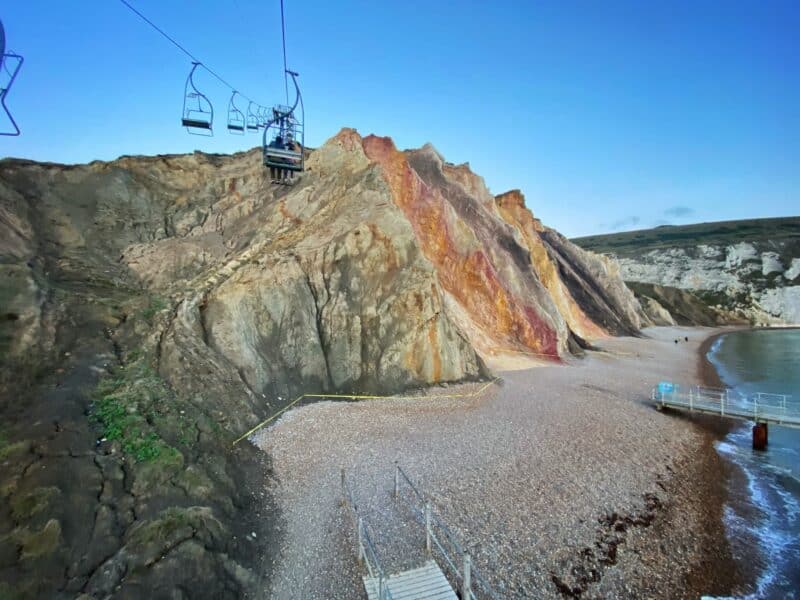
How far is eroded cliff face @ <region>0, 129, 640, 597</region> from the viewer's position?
29.0 feet

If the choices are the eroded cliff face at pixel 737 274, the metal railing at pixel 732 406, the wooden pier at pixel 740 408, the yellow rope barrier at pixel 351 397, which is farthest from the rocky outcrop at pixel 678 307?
the yellow rope barrier at pixel 351 397

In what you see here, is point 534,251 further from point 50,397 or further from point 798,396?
point 50,397

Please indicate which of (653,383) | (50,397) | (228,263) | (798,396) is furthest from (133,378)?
(798,396)

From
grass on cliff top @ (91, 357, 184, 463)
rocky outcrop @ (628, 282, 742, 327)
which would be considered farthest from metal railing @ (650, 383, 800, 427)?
rocky outcrop @ (628, 282, 742, 327)

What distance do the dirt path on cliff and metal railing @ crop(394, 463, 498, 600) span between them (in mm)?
477

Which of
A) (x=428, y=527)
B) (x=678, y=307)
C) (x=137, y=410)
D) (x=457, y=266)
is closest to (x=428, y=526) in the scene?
(x=428, y=527)

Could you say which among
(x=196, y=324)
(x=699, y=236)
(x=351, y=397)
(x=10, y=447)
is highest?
(x=699, y=236)

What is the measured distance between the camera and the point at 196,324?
1800cm

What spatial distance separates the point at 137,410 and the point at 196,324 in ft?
20.4

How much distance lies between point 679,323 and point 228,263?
96296 mm

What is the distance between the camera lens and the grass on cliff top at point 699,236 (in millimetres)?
122688

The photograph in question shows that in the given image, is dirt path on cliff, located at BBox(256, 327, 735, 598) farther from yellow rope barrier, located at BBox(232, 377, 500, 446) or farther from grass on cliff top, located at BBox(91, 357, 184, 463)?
grass on cliff top, located at BBox(91, 357, 184, 463)

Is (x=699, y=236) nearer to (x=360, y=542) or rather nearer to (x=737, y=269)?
(x=737, y=269)

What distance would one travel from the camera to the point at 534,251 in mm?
55719
